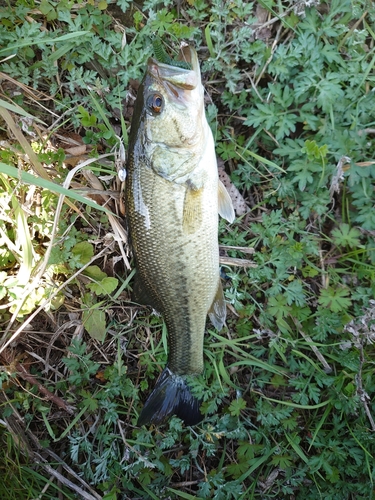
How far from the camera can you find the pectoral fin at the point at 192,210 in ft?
7.91

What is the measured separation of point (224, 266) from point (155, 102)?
1.31 meters

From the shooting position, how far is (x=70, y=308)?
9.89 ft

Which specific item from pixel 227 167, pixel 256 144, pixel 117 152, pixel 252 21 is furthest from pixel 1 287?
pixel 252 21

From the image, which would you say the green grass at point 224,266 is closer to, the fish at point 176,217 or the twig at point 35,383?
the twig at point 35,383

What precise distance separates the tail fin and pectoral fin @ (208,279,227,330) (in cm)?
49

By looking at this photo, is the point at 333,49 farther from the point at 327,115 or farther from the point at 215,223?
the point at 215,223

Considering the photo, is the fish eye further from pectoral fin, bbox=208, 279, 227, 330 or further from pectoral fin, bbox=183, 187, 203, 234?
pectoral fin, bbox=208, 279, 227, 330

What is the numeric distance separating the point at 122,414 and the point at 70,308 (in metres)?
0.94

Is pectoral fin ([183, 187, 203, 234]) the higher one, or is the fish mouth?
the fish mouth

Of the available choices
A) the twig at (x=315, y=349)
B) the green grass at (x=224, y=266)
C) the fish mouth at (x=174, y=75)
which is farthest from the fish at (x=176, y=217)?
the twig at (x=315, y=349)

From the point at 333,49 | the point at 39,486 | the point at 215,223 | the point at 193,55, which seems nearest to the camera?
the point at 193,55

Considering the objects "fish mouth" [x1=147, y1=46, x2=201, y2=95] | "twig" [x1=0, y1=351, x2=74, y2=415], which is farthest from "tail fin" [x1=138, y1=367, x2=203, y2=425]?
"fish mouth" [x1=147, y1=46, x2=201, y2=95]

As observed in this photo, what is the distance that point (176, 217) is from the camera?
2422 millimetres

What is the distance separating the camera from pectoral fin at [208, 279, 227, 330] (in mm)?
2801
